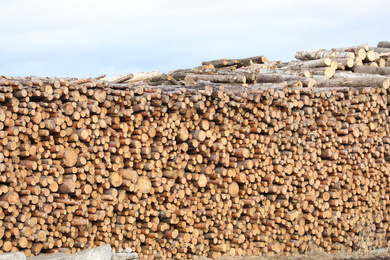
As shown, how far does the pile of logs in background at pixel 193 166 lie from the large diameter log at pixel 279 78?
5 cm

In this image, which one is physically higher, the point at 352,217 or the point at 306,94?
the point at 306,94

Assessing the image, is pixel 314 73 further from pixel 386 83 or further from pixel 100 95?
pixel 100 95

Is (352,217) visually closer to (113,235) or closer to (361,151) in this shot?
(361,151)

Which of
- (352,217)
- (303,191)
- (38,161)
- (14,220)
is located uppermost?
(38,161)

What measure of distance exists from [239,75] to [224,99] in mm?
4875

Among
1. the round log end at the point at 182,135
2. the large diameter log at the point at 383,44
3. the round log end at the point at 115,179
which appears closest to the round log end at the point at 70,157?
the round log end at the point at 115,179

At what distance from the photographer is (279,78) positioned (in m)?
14.6

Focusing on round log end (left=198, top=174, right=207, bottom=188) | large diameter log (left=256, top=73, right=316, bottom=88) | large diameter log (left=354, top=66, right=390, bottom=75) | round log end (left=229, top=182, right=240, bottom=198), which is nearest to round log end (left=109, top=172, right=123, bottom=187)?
round log end (left=198, top=174, right=207, bottom=188)

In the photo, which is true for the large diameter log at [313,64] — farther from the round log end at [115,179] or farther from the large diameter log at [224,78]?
the round log end at [115,179]

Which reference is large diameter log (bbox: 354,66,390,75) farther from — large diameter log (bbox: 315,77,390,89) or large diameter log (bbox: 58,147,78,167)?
large diameter log (bbox: 58,147,78,167)

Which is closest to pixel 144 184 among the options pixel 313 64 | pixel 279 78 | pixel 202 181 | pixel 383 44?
pixel 202 181

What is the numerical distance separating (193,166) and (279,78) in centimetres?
540

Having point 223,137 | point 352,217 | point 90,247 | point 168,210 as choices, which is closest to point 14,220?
point 90,247

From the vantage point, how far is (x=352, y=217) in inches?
505
